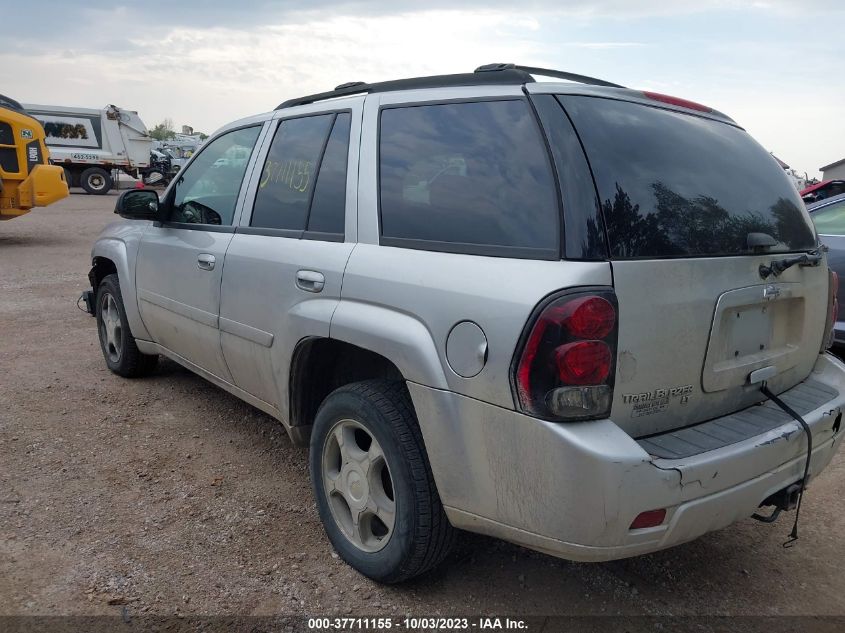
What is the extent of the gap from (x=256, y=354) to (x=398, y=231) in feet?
3.53

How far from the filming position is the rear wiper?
249 centimetres

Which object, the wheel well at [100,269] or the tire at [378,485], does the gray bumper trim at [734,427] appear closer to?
the tire at [378,485]

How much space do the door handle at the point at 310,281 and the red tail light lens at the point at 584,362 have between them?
3.78 feet

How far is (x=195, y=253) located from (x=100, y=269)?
1.90 meters

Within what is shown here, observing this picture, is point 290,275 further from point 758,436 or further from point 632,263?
point 758,436

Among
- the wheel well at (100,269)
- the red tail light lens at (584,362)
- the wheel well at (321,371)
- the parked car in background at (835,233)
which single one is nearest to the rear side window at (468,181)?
the red tail light lens at (584,362)

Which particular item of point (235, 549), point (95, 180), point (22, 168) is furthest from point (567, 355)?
point (95, 180)

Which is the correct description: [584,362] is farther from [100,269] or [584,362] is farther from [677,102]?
[100,269]

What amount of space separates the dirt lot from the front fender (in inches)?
22.2

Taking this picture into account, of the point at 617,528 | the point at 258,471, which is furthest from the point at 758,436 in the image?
the point at 258,471

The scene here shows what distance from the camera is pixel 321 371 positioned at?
3.07m

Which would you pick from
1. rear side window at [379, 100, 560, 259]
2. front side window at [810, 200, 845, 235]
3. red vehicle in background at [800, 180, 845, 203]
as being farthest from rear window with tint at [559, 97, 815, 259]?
red vehicle in background at [800, 180, 845, 203]

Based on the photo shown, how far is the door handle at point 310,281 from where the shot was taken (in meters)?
2.83

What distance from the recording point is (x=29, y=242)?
13.9m
